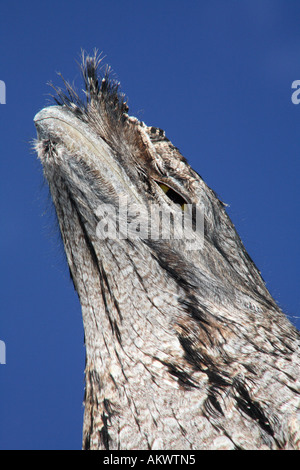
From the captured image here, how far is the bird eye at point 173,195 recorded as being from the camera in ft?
12.6

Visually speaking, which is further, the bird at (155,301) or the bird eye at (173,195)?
the bird eye at (173,195)

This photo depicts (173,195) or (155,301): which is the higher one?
(173,195)

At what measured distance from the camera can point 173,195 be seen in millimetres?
3873

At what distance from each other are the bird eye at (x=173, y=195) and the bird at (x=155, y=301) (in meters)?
0.02

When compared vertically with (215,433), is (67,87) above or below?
above

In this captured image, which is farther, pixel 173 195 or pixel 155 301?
pixel 173 195

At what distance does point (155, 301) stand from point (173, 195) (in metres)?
0.91

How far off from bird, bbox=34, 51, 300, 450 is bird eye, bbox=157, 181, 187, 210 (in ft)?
0.05

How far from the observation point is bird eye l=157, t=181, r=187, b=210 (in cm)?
384

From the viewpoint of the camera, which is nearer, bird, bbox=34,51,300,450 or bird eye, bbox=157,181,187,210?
bird, bbox=34,51,300,450
